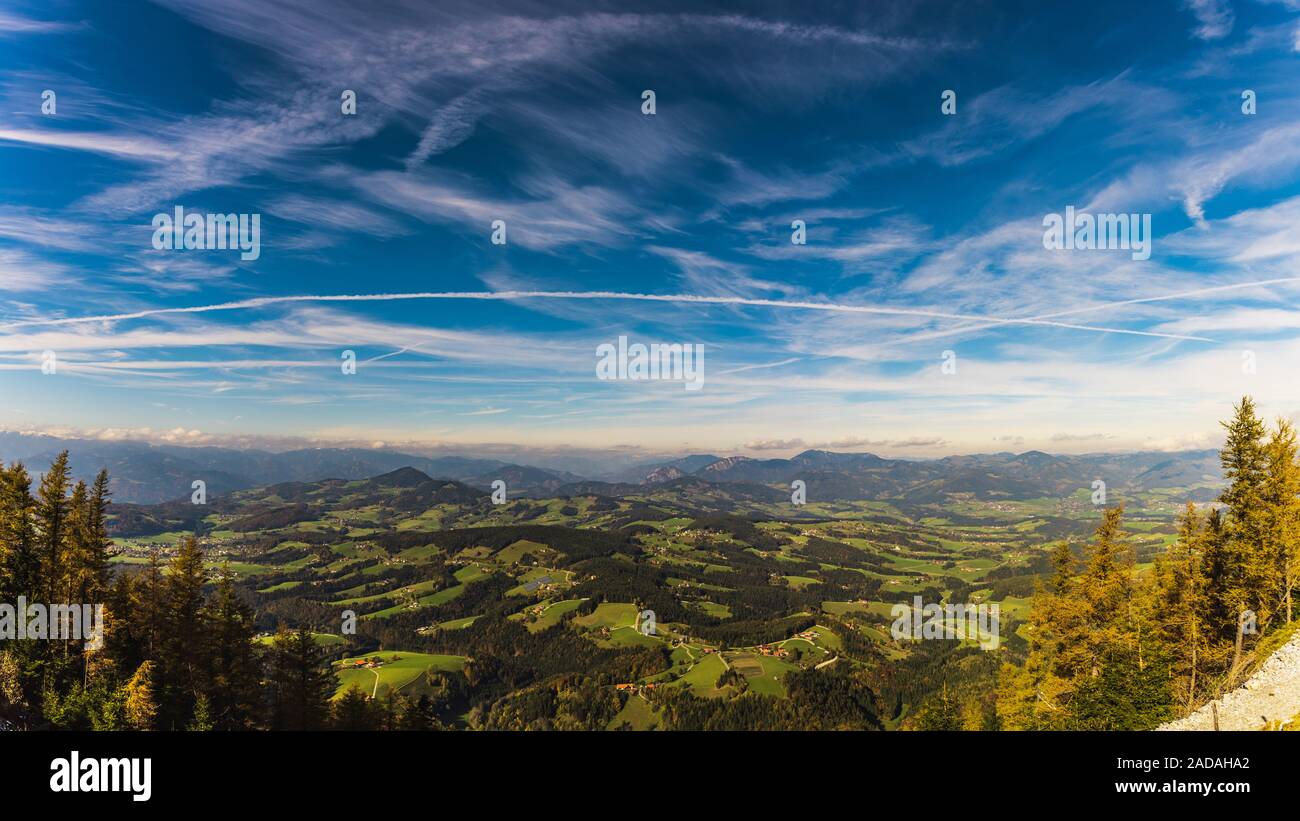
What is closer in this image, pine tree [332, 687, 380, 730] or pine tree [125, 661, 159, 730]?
pine tree [125, 661, 159, 730]

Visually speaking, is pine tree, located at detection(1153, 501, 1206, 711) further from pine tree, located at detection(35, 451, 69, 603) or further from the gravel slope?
pine tree, located at detection(35, 451, 69, 603)

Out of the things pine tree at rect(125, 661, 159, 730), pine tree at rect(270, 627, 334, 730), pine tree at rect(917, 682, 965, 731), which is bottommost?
pine tree at rect(917, 682, 965, 731)

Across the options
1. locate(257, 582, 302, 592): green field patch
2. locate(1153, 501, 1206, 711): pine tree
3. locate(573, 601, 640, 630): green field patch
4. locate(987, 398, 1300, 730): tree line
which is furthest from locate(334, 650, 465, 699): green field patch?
locate(1153, 501, 1206, 711): pine tree

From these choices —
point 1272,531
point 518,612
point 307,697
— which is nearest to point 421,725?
point 307,697

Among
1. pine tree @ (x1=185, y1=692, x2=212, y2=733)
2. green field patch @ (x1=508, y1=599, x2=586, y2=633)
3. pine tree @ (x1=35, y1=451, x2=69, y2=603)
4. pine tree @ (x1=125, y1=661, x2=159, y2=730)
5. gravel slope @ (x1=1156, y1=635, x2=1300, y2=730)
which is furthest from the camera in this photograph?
green field patch @ (x1=508, y1=599, x2=586, y2=633)

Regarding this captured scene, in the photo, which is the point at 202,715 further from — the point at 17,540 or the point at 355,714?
the point at 17,540

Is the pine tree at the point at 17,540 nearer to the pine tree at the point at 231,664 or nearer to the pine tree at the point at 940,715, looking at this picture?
the pine tree at the point at 231,664

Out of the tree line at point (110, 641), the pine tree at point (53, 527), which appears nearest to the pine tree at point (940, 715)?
the tree line at point (110, 641)

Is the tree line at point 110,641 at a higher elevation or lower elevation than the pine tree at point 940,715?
higher

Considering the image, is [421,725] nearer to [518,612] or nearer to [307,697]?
[307,697]
